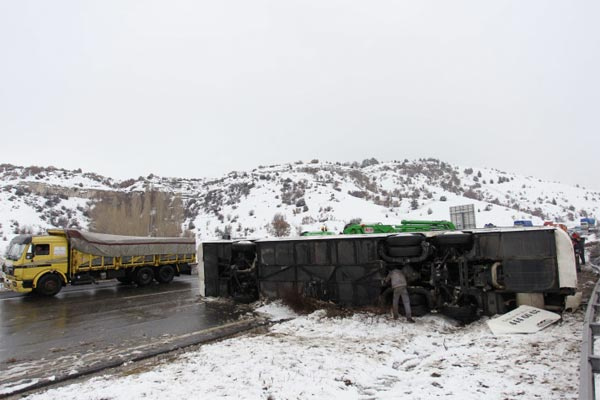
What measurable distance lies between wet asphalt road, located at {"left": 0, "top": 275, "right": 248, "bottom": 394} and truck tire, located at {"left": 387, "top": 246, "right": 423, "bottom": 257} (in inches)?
171

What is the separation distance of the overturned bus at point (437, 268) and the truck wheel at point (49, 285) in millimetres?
8777

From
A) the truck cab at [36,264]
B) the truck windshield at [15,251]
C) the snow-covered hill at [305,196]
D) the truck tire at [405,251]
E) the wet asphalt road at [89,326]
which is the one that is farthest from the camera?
the snow-covered hill at [305,196]

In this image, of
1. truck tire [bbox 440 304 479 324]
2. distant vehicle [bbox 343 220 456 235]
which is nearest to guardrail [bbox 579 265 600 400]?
truck tire [bbox 440 304 479 324]

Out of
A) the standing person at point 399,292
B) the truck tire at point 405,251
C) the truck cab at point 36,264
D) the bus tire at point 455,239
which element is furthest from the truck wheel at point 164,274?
the bus tire at point 455,239

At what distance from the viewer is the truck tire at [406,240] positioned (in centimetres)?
1003

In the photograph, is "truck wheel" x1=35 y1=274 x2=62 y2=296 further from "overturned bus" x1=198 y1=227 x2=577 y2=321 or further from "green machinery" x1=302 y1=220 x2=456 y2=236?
"green machinery" x1=302 y1=220 x2=456 y2=236

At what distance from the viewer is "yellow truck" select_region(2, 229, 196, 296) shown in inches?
613

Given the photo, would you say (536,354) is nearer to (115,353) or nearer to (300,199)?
(115,353)

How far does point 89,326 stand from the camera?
33.2 ft

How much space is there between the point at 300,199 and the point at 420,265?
47.5 meters

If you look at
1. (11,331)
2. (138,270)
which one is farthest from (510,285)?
(138,270)

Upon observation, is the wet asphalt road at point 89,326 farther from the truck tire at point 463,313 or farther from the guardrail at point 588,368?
the guardrail at point 588,368

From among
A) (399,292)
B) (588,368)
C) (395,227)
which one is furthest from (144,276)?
(588,368)

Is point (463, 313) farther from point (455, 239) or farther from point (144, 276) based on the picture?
point (144, 276)
